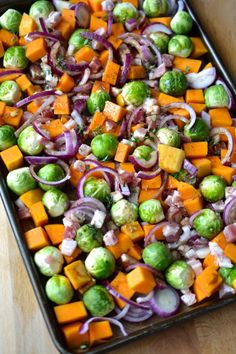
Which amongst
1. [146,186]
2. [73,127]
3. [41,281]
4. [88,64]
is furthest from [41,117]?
[41,281]

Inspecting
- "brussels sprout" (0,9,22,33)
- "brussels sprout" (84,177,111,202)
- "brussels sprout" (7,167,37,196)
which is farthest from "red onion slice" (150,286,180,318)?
"brussels sprout" (0,9,22,33)

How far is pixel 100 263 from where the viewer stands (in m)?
3.30

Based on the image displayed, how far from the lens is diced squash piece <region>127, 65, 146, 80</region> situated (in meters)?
4.12

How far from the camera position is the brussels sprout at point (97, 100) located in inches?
155

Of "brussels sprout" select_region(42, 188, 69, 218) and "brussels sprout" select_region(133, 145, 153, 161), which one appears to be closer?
"brussels sprout" select_region(42, 188, 69, 218)

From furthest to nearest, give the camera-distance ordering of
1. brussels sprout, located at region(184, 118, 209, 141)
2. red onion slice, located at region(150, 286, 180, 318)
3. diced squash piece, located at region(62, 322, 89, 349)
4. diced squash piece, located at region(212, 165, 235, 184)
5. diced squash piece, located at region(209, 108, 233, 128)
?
1. diced squash piece, located at region(209, 108, 233, 128)
2. brussels sprout, located at region(184, 118, 209, 141)
3. diced squash piece, located at region(212, 165, 235, 184)
4. red onion slice, located at region(150, 286, 180, 318)
5. diced squash piece, located at region(62, 322, 89, 349)

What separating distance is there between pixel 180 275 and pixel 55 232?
2.65ft

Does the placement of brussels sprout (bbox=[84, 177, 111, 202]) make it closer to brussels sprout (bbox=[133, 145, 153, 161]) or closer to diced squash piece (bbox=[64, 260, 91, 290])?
brussels sprout (bbox=[133, 145, 153, 161])

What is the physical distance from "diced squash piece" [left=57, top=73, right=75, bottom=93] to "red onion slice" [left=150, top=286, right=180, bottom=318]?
1600mm

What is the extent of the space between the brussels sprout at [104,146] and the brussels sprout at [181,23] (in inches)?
45.8

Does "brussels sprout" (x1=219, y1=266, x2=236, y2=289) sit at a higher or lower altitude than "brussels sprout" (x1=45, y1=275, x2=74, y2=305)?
lower

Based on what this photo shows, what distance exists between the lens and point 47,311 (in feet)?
10.4

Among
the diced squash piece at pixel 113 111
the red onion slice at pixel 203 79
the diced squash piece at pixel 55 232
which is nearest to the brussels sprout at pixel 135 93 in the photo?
the diced squash piece at pixel 113 111

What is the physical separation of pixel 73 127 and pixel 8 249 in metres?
0.93
